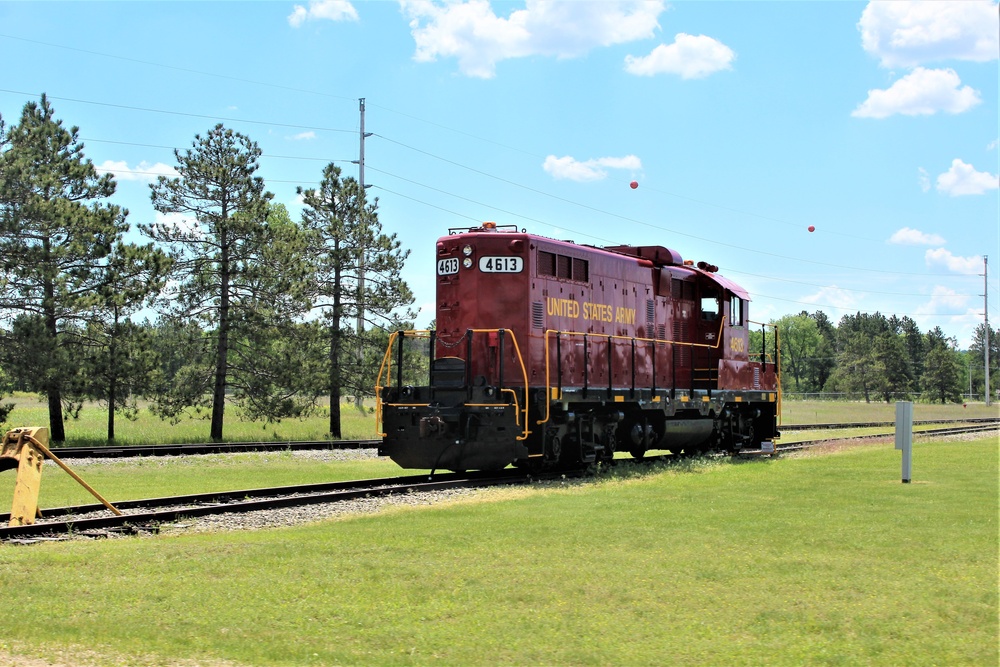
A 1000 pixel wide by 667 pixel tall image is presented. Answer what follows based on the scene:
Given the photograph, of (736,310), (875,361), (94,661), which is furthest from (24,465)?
(875,361)

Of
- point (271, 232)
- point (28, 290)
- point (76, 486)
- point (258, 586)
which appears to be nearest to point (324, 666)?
point (258, 586)

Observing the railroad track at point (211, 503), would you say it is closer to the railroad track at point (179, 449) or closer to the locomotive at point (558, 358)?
the locomotive at point (558, 358)

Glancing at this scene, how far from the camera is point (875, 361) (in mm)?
103375

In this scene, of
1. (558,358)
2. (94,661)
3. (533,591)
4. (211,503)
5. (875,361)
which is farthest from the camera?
(875,361)

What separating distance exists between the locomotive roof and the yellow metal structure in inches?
356

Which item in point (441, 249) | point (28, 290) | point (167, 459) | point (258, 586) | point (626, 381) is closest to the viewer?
point (258, 586)

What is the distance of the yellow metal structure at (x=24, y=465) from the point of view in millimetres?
11195

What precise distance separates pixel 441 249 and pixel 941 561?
37.6 feet

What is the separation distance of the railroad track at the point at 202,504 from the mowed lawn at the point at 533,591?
110 cm

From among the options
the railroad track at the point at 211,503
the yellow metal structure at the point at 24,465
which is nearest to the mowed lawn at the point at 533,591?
the railroad track at the point at 211,503

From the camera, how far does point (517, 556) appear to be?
30.6 ft

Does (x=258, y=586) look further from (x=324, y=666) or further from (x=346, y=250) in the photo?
(x=346, y=250)

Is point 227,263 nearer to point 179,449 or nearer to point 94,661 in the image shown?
point 179,449

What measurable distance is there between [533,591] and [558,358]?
9724 millimetres
